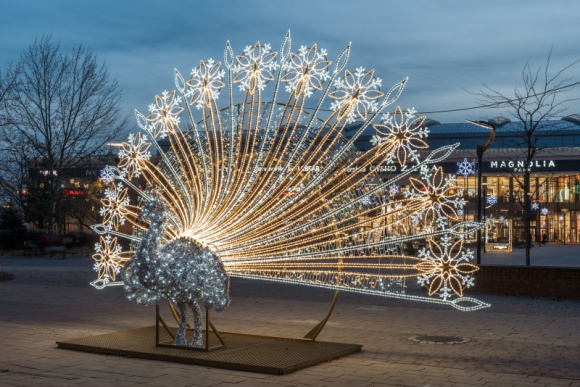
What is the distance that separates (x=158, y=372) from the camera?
9.62 meters

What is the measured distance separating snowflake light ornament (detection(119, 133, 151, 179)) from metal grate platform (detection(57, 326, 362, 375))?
2.56 meters

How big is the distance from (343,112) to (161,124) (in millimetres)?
3034

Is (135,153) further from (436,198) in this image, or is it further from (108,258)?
(436,198)

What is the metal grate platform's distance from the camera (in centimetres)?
989

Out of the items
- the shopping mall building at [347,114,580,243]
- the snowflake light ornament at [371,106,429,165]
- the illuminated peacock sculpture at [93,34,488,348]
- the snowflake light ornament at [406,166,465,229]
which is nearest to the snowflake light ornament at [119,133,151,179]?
the illuminated peacock sculpture at [93,34,488,348]

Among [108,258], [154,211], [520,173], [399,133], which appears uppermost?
[520,173]

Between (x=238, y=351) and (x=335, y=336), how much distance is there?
2387 millimetres

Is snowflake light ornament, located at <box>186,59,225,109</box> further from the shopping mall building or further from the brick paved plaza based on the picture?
the shopping mall building

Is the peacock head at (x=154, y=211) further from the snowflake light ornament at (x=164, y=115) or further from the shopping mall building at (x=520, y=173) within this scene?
the shopping mall building at (x=520, y=173)

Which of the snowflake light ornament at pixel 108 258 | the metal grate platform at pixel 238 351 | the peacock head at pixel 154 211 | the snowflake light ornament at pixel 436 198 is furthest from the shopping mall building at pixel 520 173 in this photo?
the peacock head at pixel 154 211

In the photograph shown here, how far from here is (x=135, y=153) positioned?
12.6 meters

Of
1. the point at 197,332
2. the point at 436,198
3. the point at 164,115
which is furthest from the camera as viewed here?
the point at 164,115

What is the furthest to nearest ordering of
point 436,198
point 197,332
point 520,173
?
1. point 520,173
2. point 197,332
3. point 436,198

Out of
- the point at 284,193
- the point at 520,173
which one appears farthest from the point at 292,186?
the point at 520,173
